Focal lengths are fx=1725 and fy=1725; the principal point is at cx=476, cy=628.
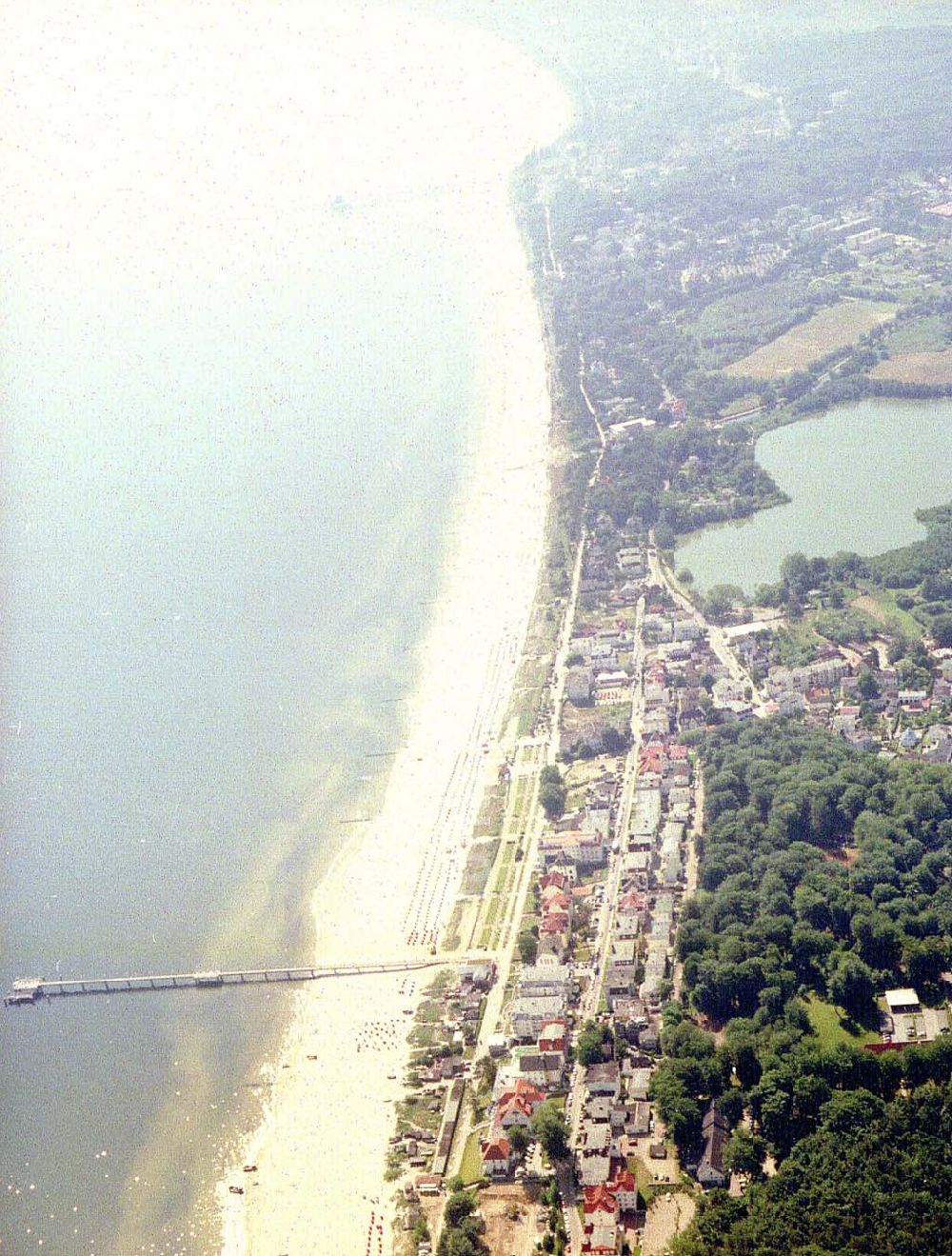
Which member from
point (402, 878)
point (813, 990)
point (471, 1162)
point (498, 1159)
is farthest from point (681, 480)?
point (498, 1159)

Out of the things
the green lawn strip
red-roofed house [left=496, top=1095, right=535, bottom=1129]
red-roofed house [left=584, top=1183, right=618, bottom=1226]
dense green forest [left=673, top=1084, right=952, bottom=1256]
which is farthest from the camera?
the green lawn strip

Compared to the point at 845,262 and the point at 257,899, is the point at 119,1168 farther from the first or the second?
the point at 845,262

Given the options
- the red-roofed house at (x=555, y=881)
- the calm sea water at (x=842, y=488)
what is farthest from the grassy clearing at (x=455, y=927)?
the calm sea water at (x=842, y=488)

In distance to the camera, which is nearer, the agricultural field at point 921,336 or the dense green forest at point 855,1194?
the dense green forest at point 855,1194

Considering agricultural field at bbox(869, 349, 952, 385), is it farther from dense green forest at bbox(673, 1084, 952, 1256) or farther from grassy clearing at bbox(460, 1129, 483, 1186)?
grassy clearing at bbox(460, 1129, 483, 1186)

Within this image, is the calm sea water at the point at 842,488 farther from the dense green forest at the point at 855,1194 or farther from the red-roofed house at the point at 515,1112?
the dense green forest at the point at 855,1194

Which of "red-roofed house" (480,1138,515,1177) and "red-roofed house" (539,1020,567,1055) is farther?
"red-roofed house" (539,1020,567,1055)

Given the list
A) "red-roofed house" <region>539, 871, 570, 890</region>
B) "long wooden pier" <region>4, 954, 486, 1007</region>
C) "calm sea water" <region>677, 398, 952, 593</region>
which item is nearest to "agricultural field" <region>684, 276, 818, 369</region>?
"calm sea water" <region>677, 398, 952, 593</region>
